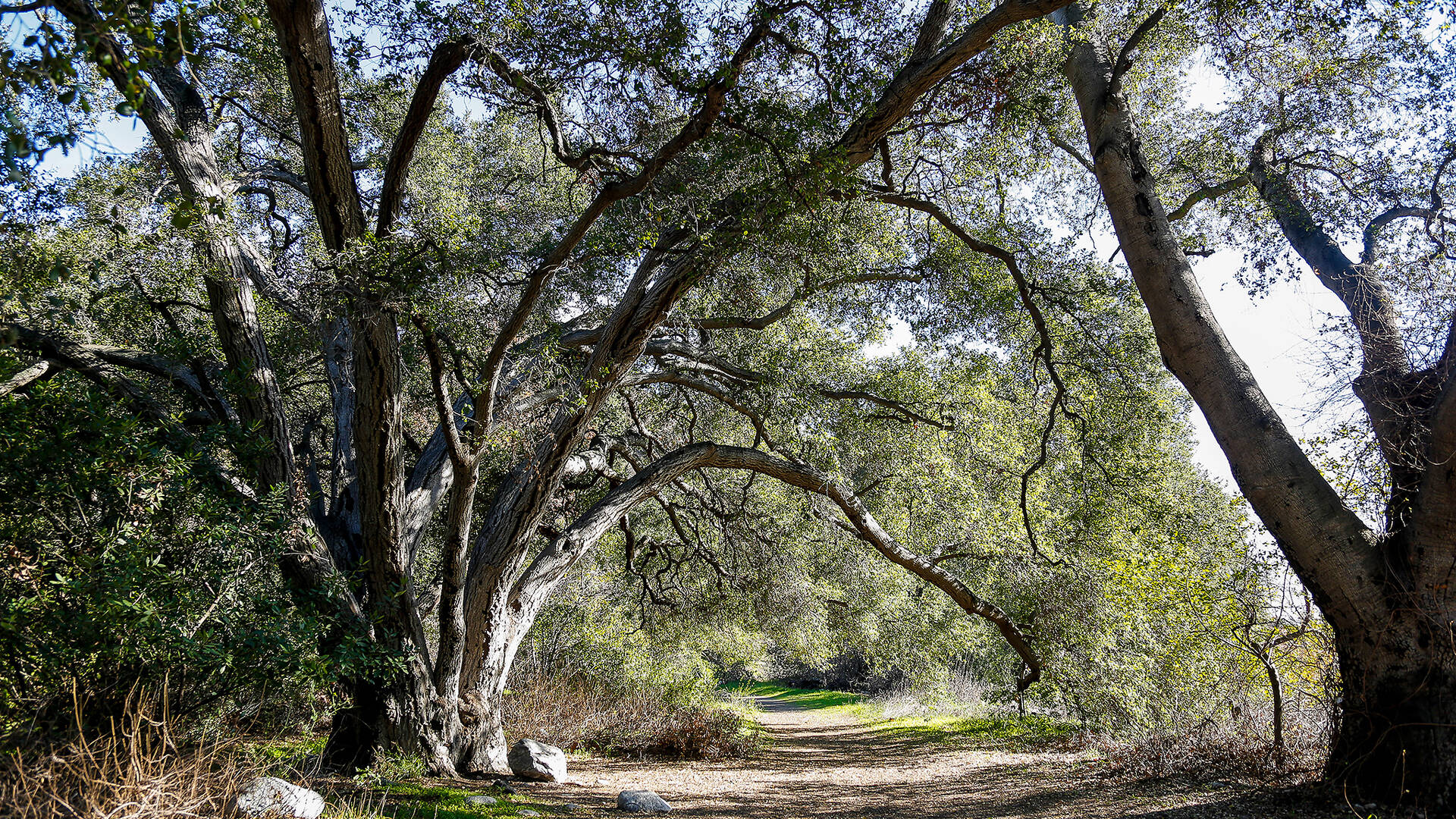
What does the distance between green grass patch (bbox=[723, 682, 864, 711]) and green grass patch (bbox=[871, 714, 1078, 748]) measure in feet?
13.5

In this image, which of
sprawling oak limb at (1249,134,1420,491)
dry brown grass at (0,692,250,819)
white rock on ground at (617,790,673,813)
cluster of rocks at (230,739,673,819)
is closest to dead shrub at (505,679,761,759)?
cluster of rocks at (230,739,673,819)

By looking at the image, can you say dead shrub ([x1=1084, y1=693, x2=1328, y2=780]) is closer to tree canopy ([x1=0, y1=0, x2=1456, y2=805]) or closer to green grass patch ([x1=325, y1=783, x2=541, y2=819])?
tree canopy ([x1=0, y1=0, x2=1456, y2=805])

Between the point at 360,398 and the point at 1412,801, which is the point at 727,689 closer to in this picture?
the point at 360,398

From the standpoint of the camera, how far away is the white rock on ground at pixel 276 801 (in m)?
4.15

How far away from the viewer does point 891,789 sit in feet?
29.2

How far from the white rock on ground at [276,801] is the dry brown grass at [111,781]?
108 millimetres

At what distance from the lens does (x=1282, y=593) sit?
5715mm

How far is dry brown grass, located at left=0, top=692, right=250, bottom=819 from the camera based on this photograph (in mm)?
3316

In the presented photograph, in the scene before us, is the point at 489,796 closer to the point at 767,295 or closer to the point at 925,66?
the point at 767,295

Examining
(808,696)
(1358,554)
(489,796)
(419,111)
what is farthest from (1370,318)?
(808,696)

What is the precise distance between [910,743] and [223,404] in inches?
482

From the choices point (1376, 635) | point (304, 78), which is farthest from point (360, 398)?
point (1376, 635)

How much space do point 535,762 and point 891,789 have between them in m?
4.36

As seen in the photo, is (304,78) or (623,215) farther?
(623,215)
